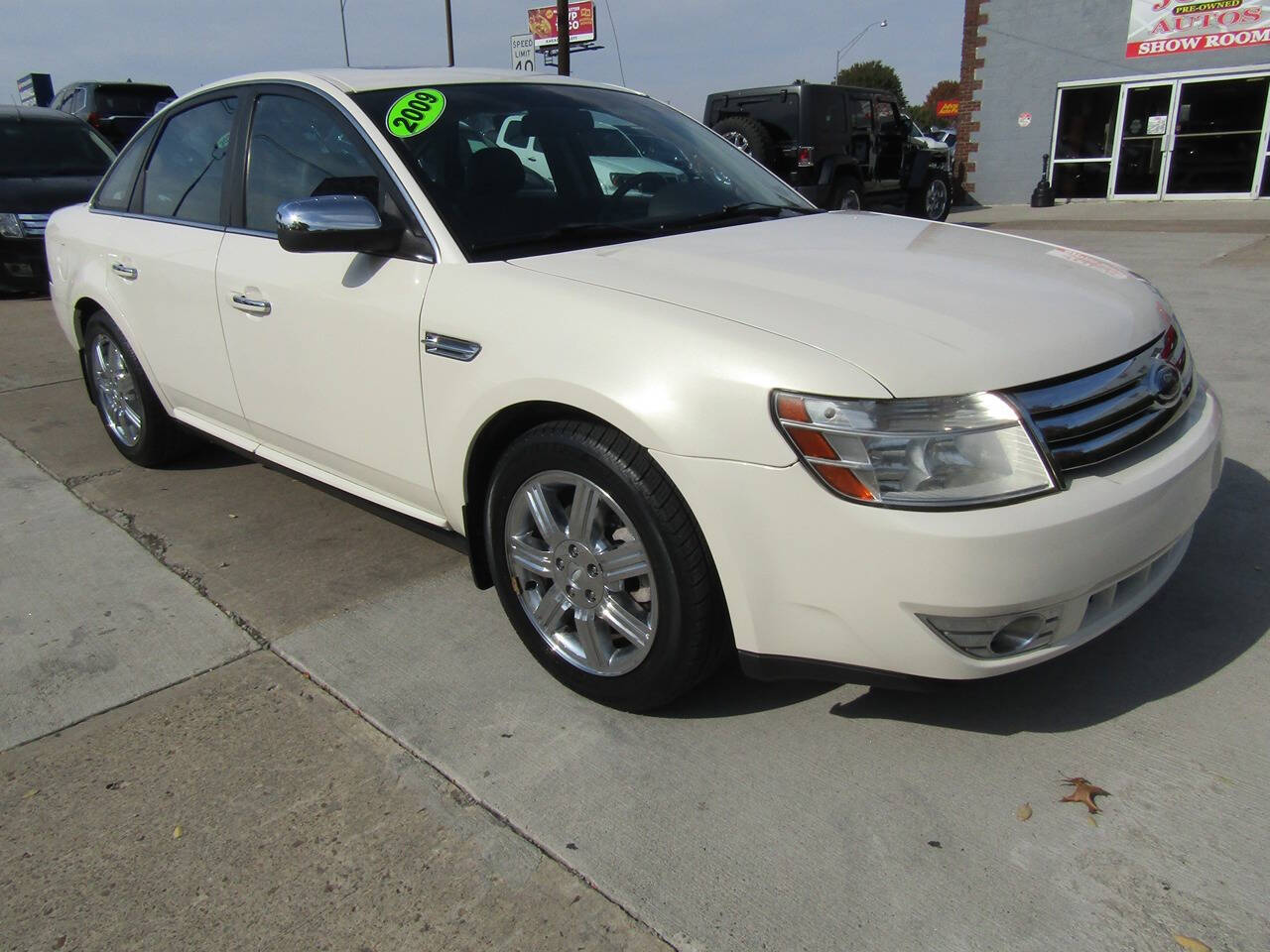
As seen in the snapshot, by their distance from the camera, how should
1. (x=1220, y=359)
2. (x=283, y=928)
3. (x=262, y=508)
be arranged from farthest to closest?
(x=1220, y=359)
(x=262, y=508)
(x=283, y=928)

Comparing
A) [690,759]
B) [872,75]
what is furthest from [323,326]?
[872,75]

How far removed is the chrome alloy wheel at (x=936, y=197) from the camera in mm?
15391

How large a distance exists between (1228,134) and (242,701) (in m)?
19.3

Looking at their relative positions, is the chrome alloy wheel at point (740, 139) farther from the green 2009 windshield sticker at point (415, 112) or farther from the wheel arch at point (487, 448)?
the wheel arch at point (487, 448)

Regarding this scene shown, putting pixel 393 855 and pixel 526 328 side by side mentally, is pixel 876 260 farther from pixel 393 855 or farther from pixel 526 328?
pixel 393 855

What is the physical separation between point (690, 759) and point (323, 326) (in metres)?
1.71

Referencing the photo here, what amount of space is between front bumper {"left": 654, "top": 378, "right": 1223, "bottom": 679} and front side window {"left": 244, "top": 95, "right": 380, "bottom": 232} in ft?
5.16

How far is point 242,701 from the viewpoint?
2.78 m

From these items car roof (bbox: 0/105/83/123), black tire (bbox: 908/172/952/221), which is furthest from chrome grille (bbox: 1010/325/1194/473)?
black tire (bbox: 908/172/952/221)

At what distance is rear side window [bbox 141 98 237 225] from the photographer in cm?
374

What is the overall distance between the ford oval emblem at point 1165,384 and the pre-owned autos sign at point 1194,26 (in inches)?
698

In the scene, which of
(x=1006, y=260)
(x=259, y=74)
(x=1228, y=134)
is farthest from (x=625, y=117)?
(x=1228, y=134)

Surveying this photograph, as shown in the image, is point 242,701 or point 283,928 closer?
point 283,928

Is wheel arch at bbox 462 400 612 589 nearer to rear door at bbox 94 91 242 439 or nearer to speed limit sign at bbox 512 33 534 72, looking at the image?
rear door at bbox 94 91 242 439
